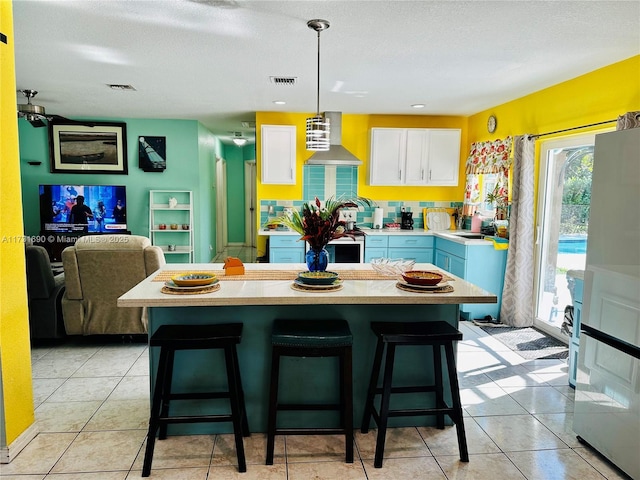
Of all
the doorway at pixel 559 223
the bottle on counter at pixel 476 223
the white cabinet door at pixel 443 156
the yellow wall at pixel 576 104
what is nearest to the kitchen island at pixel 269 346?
the yellow wall at pixel 576 104

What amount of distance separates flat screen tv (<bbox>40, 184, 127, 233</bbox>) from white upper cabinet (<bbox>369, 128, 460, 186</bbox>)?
368cm

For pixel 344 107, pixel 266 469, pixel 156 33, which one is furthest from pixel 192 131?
pixel 266 469

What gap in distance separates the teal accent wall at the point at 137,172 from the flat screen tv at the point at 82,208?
157mm

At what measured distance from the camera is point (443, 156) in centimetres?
589

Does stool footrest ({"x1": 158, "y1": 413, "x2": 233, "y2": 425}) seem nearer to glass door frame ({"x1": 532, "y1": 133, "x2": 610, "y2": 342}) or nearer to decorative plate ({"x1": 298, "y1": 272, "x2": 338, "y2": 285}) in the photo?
decorative plate ({"x1": 298, "y1": 272, "x2": 338, "y2": 285})

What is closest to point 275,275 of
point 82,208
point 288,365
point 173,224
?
point 288,365

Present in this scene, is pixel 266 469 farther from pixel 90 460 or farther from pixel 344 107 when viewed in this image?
pixel 344 107

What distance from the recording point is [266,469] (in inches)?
92.6

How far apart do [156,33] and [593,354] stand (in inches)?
127

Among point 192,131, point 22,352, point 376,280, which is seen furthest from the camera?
point 192,131

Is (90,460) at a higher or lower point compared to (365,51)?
lower

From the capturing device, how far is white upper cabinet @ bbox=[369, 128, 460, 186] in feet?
19.1

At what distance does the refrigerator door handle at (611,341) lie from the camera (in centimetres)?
220

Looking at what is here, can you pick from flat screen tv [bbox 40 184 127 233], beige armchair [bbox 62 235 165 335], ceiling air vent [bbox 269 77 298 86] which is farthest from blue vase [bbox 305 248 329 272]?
flat screen tv [bbox 40 184 127 233]
